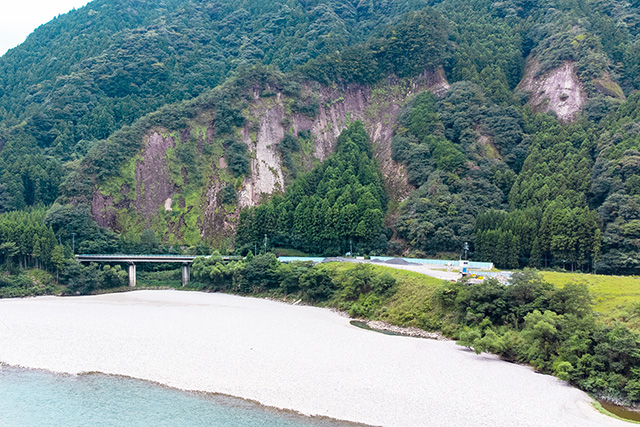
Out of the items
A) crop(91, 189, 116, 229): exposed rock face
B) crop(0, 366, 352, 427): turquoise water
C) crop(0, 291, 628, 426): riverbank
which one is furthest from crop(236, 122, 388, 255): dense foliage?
crop(0, 366, 352, 427): turquoise water

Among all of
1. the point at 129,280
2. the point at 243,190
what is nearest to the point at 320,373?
the point at 129,280

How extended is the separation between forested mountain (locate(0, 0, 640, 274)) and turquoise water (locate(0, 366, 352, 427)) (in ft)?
146

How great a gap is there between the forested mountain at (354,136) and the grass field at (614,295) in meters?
15.4

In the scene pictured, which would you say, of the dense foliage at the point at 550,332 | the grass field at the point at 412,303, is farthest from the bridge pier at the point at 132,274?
the dense foliage at the point at 550,332

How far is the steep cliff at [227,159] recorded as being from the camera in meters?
85.0

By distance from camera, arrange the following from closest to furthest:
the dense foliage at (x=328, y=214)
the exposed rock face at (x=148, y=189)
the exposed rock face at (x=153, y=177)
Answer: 1. the dense foliage at (x=328, y=214)
2. the exposed rock face at (x=148, y=189)
3. the exposed rock face at (x=153, y=177)

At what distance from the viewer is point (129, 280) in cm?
7169

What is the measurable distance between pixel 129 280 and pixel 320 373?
4969 centimetres

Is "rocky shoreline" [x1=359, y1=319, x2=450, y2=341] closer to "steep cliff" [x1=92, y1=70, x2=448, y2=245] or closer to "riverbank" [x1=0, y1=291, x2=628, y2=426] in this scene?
"riverbank" [x1=0, y1=291, x2=628, y2=426]

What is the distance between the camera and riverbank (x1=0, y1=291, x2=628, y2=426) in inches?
966

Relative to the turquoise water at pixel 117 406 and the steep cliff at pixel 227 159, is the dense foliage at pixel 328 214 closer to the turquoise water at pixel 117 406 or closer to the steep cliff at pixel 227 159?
the steep cliff at pixel 227 159

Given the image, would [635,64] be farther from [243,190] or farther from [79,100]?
[79,100]

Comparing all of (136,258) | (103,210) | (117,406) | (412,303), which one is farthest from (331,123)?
(117,406)

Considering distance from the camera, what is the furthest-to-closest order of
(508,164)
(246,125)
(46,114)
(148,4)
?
(148,4) → (46,114) → (246,125) → (508,164)
